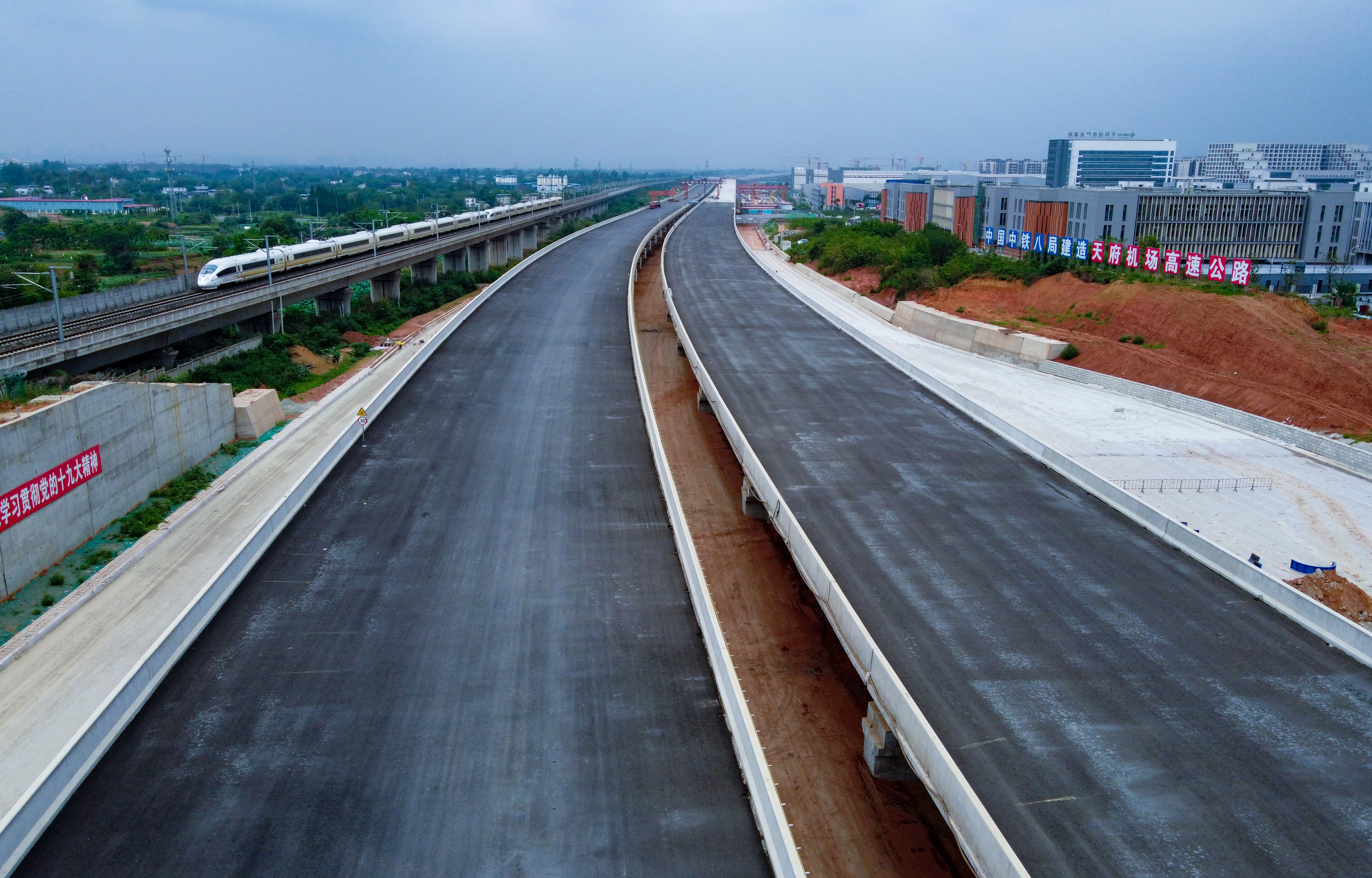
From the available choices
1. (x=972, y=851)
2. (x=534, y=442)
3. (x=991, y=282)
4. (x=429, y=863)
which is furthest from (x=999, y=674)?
(x=991, y=282)

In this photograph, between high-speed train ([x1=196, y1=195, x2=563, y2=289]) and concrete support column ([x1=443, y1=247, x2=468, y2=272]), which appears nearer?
high-speed train ([x1=196, y1=195, x2=563, y2=289])

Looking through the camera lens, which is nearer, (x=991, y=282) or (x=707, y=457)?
(x=707, y=457)

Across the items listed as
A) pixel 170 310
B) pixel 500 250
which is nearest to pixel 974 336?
pixel 170 310

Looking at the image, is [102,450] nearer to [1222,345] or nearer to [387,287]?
[387,287]

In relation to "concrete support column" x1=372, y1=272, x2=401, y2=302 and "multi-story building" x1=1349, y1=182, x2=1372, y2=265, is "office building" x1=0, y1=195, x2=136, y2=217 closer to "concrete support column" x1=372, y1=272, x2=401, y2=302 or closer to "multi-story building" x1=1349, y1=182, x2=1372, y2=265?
"concrete support column" x1=372, y1=272, x2=401, y2=302

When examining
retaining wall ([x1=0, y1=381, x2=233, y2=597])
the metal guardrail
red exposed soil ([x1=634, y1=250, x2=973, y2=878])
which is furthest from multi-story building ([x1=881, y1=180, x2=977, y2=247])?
retaining wall ([x1=0, y1=381, x2=233, y2=597])

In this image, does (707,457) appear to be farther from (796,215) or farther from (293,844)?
(796,215)

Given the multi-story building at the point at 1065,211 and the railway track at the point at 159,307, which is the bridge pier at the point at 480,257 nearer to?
the railway track at the point at 159,307
